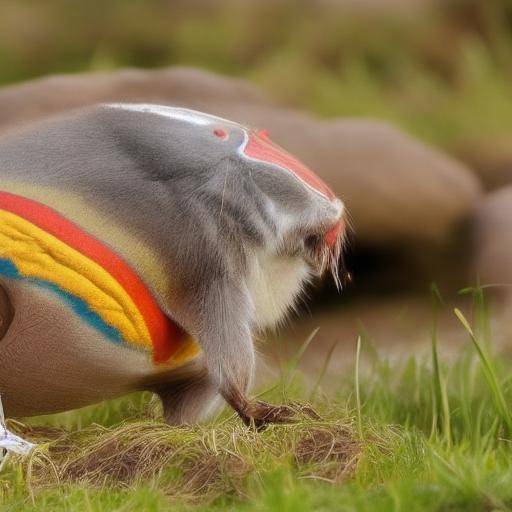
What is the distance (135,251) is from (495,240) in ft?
7.65

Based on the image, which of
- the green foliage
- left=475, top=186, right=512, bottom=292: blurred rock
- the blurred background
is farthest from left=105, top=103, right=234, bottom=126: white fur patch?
the green foliage

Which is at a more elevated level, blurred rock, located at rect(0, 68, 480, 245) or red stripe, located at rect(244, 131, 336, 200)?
red stripe, located at rect(244, 131, 336, 200)

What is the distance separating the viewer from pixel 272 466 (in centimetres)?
220

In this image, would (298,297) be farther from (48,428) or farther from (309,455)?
(48,428)

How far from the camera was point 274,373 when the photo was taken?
3.07 m

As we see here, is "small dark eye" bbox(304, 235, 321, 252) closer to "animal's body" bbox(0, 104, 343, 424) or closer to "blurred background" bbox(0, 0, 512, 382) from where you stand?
"animal's body" bbox(0, 104, 343, 424)

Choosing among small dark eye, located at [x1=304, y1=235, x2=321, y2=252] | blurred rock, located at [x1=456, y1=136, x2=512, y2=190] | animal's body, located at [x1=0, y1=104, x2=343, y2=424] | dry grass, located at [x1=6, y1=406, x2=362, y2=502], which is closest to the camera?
dry grass, located at [x1=6, y1=406, x2=362, y2=502]

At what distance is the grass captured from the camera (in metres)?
2.02

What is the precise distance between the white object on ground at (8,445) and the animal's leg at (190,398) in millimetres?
287

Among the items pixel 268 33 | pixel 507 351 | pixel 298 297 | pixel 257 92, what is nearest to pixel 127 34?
pixel 268 33

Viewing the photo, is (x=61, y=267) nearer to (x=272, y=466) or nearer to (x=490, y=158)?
(x=272, y=466)

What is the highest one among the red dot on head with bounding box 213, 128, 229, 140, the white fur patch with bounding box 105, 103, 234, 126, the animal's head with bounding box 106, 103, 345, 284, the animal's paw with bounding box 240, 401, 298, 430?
the white fur patch with bounding box 105, 103, 234, 126

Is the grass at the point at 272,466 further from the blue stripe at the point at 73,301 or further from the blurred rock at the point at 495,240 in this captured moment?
the blurred rock at the point at 495,240

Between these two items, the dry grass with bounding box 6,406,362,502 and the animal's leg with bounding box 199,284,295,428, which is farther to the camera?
the animal's leg with bounding box 199,284,295,428
